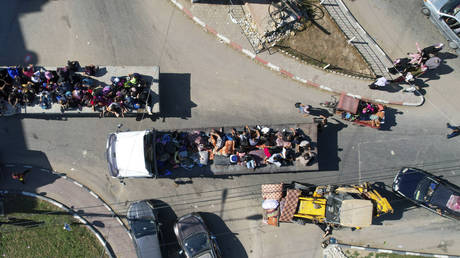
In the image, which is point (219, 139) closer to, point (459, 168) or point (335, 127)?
point (335, 127)

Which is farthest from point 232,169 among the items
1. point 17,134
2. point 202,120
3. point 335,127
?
point 17,134

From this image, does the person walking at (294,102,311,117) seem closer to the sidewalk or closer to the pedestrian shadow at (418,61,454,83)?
the pedestrian shadow at (418,61,454,83)

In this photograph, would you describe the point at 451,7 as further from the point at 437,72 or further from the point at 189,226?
the point at 189,226

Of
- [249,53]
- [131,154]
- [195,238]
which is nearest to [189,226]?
[195,238]

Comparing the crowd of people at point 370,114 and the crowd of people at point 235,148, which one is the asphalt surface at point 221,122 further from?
the crowd of people at point 235,148

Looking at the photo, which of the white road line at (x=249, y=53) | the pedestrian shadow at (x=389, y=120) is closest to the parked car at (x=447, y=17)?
the pedestrian shadow at (x=389, y=120)
